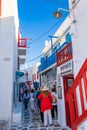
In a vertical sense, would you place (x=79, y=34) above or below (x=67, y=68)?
above

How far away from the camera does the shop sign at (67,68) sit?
299 inches

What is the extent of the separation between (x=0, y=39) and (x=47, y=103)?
14.6ft

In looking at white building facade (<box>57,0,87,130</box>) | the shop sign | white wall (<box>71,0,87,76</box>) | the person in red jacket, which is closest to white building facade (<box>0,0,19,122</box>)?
the person in red jacket

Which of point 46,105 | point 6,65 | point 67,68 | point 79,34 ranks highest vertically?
point 79,34

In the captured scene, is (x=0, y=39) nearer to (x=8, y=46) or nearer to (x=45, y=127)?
(x=8, y=46)

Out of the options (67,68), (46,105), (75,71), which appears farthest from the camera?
(46,105)

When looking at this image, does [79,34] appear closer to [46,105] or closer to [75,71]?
[75,71]

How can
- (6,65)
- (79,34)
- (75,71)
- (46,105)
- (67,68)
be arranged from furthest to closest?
(6,65) < (46,105) < (67,68) < (75,71) < (79,34)

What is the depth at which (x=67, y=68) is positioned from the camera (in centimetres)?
805

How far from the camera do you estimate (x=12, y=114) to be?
10125mm

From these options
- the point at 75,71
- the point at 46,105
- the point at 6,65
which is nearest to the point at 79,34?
the point at 75,71

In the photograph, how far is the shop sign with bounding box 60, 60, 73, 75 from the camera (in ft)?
24.9

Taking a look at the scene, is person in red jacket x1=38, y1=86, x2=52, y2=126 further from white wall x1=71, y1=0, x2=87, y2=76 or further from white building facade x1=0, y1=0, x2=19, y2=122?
white wall x1=71, y1=0, x2=87, y2=76

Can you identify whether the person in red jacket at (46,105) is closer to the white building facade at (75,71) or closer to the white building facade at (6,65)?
the white building facade at (75,71)
